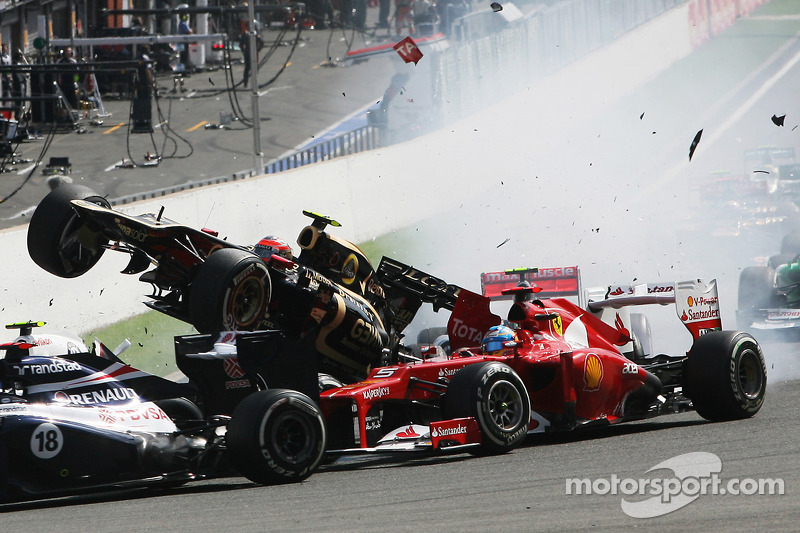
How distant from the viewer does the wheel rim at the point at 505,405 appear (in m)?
9.52

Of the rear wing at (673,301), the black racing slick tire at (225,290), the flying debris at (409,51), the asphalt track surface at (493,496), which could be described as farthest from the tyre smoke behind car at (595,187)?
the black racing slick tire at (225,290)

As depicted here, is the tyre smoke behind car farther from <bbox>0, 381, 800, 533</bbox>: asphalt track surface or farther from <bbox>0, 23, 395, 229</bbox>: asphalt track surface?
<bbox>0, 381, 800, 533</bbox>: asphalt track surface

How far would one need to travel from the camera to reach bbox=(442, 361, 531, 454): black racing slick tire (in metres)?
9.37

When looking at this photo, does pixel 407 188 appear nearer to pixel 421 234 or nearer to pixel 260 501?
pixel 421 234

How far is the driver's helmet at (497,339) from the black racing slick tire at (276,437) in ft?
6.89

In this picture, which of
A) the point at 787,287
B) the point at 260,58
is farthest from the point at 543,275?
the point at 260,58

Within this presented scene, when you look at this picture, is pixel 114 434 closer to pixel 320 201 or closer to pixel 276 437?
pixel 276 437

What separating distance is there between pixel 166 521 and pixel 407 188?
17.2 m

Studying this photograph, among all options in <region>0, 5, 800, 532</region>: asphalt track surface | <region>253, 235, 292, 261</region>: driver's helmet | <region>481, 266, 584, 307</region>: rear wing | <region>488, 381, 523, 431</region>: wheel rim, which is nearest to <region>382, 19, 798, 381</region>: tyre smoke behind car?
<region>481, 266, 584, 307</region>: rear wing

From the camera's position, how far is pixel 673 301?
1190 cm

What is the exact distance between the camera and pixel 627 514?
22.0 feet

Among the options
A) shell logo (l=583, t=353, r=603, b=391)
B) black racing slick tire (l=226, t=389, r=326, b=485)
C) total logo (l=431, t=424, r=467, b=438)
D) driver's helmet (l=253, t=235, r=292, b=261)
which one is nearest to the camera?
black racing slick tire (l=226, t=389, r=326, b=485)
